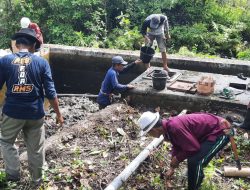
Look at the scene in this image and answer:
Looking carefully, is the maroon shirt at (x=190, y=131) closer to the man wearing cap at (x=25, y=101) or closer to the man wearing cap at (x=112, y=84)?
the man wearing cap at (x=25, y=101)

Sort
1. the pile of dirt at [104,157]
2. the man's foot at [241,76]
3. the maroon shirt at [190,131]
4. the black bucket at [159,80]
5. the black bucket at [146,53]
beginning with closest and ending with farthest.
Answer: the maroon shirt at [190,131] → the pile of dirt at [104,157] → the black bucket at [159,80] → the man's foot at [241,76] → the black bucket at [146,53]

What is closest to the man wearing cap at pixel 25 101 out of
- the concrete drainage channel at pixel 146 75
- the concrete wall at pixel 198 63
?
the concrete drainage channel at pixel 146 75

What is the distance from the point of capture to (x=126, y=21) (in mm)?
14547

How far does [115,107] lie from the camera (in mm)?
8242

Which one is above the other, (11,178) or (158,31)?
(158,31)

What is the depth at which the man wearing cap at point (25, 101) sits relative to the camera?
204 inches

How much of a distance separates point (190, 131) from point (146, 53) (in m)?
5.53

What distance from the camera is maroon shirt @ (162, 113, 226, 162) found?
4.52m

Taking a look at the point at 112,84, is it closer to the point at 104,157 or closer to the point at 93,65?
the point at 104,157

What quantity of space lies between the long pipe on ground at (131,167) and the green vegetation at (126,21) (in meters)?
8.18

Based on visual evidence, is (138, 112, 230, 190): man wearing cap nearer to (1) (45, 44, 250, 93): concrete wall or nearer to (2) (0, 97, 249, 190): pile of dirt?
(2) (0, 97, 249, 190): pile of dirt

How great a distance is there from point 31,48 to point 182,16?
36.8ft

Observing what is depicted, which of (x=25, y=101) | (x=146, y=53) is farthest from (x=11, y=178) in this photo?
(x=146, y=53)

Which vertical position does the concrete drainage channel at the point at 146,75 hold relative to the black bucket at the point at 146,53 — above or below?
below
